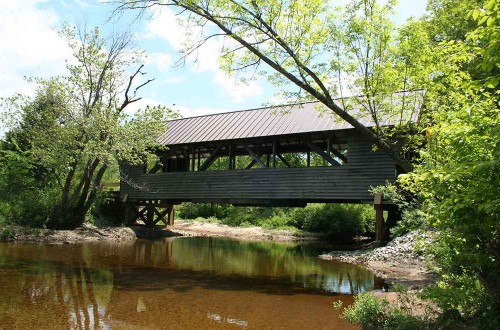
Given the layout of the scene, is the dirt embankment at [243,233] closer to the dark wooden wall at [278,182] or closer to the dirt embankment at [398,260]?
the dark wooden wall at [278,182]

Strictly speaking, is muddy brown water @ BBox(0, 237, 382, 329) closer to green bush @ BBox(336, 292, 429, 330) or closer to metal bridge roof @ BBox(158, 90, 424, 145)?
green bush @ BBox(336, 292, 429, 330)

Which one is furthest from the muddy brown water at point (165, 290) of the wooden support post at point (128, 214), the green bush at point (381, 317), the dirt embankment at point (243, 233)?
the dirt embankment at point (243, 233)

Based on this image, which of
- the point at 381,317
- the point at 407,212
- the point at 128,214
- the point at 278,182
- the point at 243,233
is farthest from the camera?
the point at 243,233

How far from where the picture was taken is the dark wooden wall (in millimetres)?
14867

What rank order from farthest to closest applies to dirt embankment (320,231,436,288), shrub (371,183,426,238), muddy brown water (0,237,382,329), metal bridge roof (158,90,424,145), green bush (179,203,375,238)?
green bush (179,203,375,238)
metal bridge roof (158,90,424,145)
dirt embankment (320,231,436,288)
shrub (371,183,426,238)
muddy brown water (0,237,382,329)

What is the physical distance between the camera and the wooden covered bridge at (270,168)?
15.1 meters

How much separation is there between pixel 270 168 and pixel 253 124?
2.31 metres

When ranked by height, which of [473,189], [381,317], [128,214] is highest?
[473,189]

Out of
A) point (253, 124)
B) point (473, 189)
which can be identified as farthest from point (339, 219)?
point (473, 189)

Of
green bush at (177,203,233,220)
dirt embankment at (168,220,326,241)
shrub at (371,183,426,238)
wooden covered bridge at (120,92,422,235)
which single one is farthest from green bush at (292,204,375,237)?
shrub at (371,183,426,238)

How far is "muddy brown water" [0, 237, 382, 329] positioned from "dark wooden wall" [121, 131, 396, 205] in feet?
9.41

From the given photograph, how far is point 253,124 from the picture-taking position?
18.3m

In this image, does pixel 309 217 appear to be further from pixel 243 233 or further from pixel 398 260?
pixel 398 260

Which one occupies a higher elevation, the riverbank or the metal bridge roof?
the metal bridge roof
